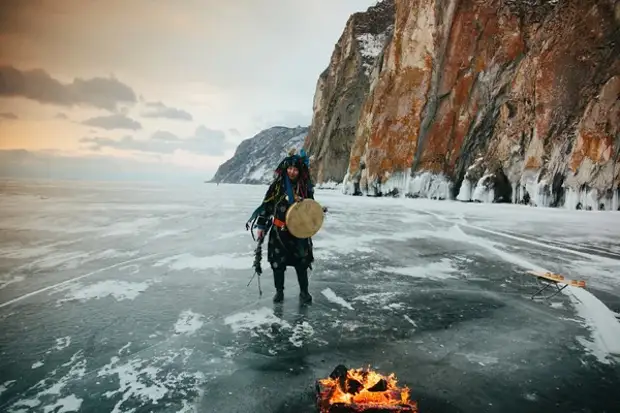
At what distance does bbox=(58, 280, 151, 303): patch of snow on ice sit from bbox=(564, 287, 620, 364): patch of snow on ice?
4.96 metres

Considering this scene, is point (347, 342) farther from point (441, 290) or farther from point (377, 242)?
point (377, 242)

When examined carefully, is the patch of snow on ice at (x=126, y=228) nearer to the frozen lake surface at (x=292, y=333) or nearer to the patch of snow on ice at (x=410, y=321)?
the frozen lake surface at (x=292, y=333)

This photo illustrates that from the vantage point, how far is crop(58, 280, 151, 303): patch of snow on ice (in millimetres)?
4430

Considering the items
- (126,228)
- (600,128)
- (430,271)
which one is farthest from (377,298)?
(600,128)

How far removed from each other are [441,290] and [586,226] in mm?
11204

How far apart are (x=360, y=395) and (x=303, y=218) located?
2.31 meters

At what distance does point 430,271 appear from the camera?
19.4 feet

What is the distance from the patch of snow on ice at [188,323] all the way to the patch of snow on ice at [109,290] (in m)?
1.04

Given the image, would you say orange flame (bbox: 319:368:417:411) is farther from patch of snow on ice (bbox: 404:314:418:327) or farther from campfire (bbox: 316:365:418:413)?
patch of snow on ice (bbox: 404:314:418:327)

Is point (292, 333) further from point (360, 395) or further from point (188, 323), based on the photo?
point (360, 395)

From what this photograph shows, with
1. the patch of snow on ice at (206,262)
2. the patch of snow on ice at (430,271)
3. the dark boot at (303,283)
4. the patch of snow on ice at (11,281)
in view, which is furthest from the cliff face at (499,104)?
the patch of snow on ice at (11,281)

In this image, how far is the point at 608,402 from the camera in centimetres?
232

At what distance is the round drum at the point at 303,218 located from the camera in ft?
13.4

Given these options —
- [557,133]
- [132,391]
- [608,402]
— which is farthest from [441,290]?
[557,133]
